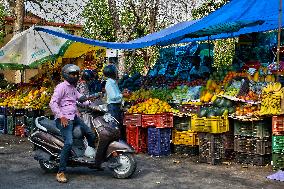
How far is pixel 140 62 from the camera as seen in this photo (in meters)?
35.0

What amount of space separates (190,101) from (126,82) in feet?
13.4

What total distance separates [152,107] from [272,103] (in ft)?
8.33

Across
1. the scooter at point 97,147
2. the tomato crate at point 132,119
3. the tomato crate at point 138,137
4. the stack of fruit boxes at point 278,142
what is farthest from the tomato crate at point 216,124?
the scooter at point 97,147

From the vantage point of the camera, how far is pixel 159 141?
9477 mm

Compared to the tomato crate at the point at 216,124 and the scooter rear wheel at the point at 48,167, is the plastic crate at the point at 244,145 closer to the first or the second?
the tomato crate at the point at 216,124

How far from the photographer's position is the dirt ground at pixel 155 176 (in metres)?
6.84

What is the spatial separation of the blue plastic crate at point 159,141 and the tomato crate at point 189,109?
49 centimetres

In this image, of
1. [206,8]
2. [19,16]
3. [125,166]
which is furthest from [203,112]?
[206,8]

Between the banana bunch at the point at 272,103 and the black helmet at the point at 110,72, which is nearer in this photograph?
the banana bunch at the point at 272,103

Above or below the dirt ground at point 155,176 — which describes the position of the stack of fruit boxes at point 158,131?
above

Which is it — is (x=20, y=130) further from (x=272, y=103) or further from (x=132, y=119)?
(x=272, y=103)

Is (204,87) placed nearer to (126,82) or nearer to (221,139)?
(221,139)

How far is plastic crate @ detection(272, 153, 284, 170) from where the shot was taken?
775cm

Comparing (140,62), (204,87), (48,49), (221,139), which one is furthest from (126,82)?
(140,62)
